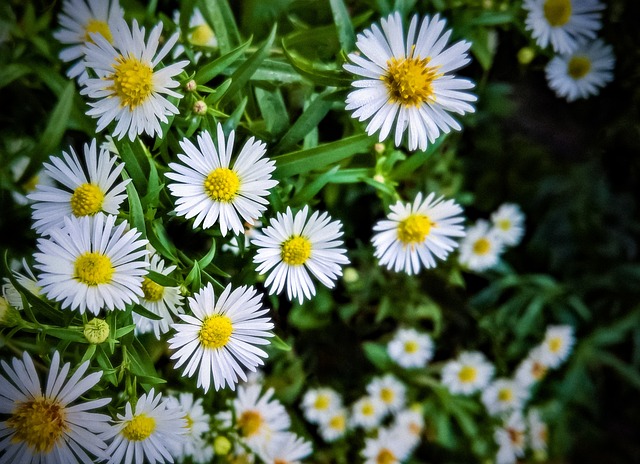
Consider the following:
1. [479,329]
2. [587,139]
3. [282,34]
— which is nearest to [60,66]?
[282,34]

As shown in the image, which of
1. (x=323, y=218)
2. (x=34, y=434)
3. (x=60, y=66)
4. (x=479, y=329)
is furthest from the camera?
(x=479, y=329)

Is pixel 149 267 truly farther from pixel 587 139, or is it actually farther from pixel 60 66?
pixel 587 139

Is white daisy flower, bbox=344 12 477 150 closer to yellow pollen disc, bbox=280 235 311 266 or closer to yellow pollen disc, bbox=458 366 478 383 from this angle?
yellow pollen disc, bbox=280 235 311 266

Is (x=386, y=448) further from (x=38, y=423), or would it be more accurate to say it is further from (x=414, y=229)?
(x=38, y=423)

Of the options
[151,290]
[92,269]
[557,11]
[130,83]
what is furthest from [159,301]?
[557,11]

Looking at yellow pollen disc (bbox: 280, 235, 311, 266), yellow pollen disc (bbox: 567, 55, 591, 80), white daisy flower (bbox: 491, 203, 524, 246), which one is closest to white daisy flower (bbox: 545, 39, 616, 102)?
yellow pollen disc (bbox: 567, 55, 591, 80)

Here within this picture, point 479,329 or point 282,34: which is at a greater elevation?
point 282,34
